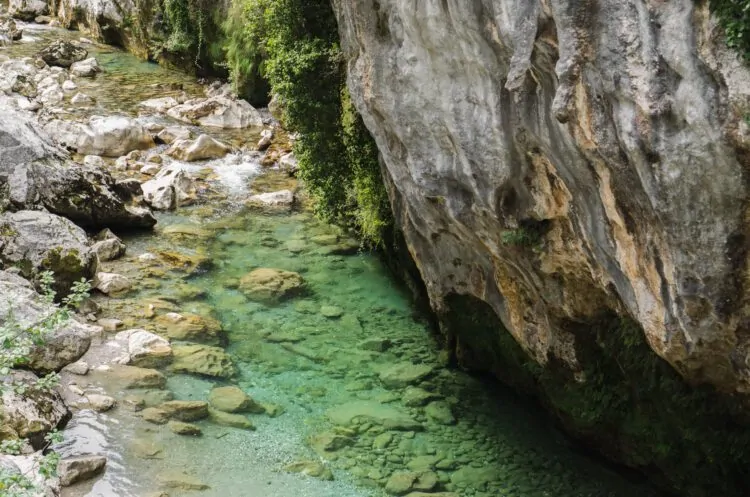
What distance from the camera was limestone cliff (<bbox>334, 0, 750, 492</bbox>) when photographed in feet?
20.1

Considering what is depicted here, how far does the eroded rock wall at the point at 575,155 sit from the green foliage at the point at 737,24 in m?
0.10

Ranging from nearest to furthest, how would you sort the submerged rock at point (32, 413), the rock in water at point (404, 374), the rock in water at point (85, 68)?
the submerged rock at point (32, 413), the rock in water at point (404, 374), the rock in water at point (85, 68)

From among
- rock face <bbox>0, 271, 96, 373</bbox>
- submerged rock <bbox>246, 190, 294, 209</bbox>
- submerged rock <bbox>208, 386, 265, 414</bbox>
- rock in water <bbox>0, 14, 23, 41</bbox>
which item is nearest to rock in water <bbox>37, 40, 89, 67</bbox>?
rock in water <bbox>0, 14, 23, 41</bbox>

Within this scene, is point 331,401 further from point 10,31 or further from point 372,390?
point 10,31

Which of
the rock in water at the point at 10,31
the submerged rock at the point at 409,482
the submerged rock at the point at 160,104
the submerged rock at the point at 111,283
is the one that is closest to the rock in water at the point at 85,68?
the submerged rock at the point at 160,104

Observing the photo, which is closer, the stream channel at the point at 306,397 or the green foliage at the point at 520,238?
the green foliage at the point at 520,238

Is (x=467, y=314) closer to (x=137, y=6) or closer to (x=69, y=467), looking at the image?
(x=69, y=467)

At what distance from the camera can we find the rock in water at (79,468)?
9703 millimetres

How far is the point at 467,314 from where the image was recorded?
1296 cm

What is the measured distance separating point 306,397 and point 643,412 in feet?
16.3

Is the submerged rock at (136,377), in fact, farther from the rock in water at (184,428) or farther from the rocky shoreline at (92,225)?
the rock in water at (184,428)

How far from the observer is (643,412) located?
9.98 meters

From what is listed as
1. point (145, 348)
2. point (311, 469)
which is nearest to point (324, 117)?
point (145, 348)

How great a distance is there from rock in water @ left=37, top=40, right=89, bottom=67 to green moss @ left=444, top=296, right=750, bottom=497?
77.3 ft
